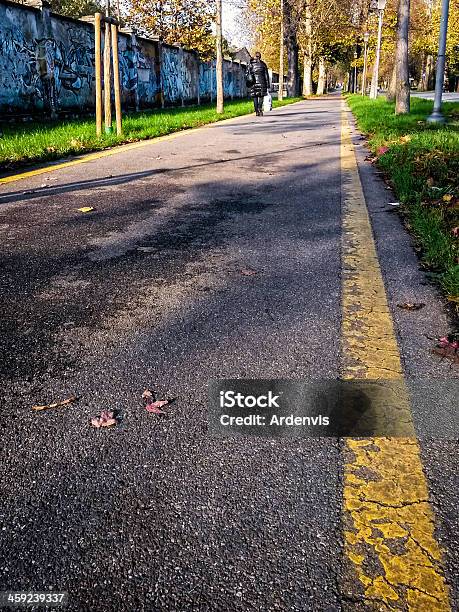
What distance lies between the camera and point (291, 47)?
4191cm

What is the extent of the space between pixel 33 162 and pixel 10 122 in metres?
6.61

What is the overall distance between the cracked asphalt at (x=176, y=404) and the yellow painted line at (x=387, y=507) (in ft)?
0.11

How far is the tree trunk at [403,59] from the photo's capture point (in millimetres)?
13875

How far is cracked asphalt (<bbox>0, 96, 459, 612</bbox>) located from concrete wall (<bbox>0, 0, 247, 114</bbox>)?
11.1 m

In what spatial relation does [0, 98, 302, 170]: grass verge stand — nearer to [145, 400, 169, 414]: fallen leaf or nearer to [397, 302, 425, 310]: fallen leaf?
[397, 302, 425, 310]: fallen leaf

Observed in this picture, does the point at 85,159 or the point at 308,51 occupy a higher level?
the point at 308,51

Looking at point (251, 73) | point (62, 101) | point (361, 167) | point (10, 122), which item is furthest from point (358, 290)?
point (251, 73)

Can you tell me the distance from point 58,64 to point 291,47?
98.7 feet

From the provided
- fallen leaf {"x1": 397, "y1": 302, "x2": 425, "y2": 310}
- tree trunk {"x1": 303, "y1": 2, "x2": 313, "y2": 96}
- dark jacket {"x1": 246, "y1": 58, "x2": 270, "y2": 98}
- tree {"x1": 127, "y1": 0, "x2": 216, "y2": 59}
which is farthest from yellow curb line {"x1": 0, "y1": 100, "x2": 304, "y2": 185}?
tree trunk {"x1": 303, "y1": 2, "x2": 313, "y2": 96}

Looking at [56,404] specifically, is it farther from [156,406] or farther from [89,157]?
[89,157]

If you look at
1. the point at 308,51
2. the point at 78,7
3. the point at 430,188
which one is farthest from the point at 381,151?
the point at 78,7

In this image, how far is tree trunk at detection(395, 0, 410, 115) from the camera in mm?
13875

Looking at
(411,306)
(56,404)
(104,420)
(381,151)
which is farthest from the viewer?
(381,151)

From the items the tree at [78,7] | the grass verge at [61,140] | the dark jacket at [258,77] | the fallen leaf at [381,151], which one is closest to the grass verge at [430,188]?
the fallen leaf at [381,151]
